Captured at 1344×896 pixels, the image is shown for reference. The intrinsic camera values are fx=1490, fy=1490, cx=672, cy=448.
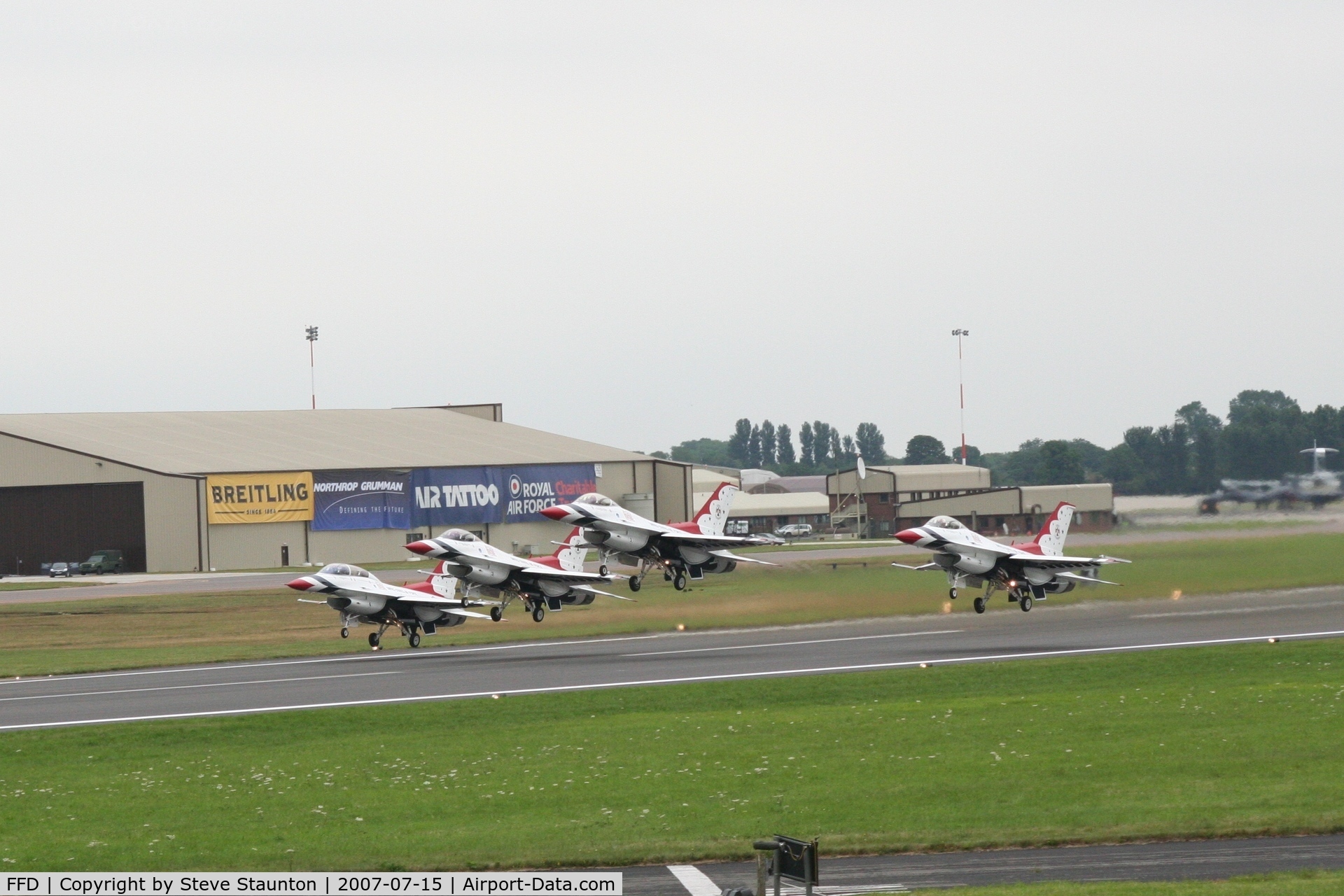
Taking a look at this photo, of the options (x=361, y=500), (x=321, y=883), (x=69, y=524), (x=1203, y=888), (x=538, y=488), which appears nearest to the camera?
(x=1203, y=888)

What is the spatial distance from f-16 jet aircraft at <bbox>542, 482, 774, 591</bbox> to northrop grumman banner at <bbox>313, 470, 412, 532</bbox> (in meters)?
47.0

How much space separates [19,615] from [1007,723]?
53.8m

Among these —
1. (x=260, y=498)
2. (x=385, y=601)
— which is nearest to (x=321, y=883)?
(x=385, y=601)

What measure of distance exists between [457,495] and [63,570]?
2615 centimetres

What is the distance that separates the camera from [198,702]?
34.9 metres

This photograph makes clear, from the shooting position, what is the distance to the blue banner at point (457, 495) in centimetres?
10375

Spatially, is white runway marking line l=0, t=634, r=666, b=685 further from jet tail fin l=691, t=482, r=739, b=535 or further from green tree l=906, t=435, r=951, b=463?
green tree l=906, t=435, r=951, b=463

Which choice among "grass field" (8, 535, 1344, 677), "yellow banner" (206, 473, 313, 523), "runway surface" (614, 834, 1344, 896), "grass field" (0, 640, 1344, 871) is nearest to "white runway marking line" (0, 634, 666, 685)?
"grass field" (8, 535, 1344, 677)

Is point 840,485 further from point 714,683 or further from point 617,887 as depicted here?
point 617,887

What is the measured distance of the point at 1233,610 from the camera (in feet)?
167

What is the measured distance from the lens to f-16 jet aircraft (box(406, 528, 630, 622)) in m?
52.1

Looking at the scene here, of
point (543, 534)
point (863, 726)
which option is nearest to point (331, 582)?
point (863, 726)

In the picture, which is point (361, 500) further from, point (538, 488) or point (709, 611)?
point (709, 611)

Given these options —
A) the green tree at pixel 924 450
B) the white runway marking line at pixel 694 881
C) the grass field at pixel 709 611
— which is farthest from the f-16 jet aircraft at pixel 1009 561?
the green tree at pixel 924 450
